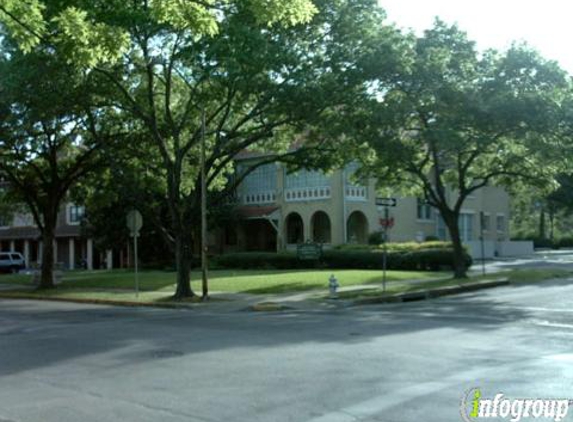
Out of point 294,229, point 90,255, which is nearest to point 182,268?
point 294,229

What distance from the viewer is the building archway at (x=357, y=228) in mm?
45594

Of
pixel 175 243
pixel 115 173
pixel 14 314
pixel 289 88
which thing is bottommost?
pixel 14 314

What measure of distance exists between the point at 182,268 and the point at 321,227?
23582 mm

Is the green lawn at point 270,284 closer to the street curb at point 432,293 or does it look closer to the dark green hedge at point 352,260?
the street curb at point 432,293

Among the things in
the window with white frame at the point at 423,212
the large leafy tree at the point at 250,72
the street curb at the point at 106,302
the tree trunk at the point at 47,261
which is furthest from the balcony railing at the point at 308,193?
the street curb at the point at 106,302

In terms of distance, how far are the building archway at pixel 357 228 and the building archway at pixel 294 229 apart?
3.25 meters

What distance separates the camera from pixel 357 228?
46344 mm

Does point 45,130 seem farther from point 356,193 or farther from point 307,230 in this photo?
point 356,193

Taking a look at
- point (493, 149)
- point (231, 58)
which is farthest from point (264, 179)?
point (231, 58)

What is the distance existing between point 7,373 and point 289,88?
1389 cm

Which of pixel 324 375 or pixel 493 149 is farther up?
pixel 493 149

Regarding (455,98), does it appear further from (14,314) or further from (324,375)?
(324,375)

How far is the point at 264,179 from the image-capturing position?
157 feet

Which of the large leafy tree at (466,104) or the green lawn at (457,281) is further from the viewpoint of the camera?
the large leafy tree at (466,104)
